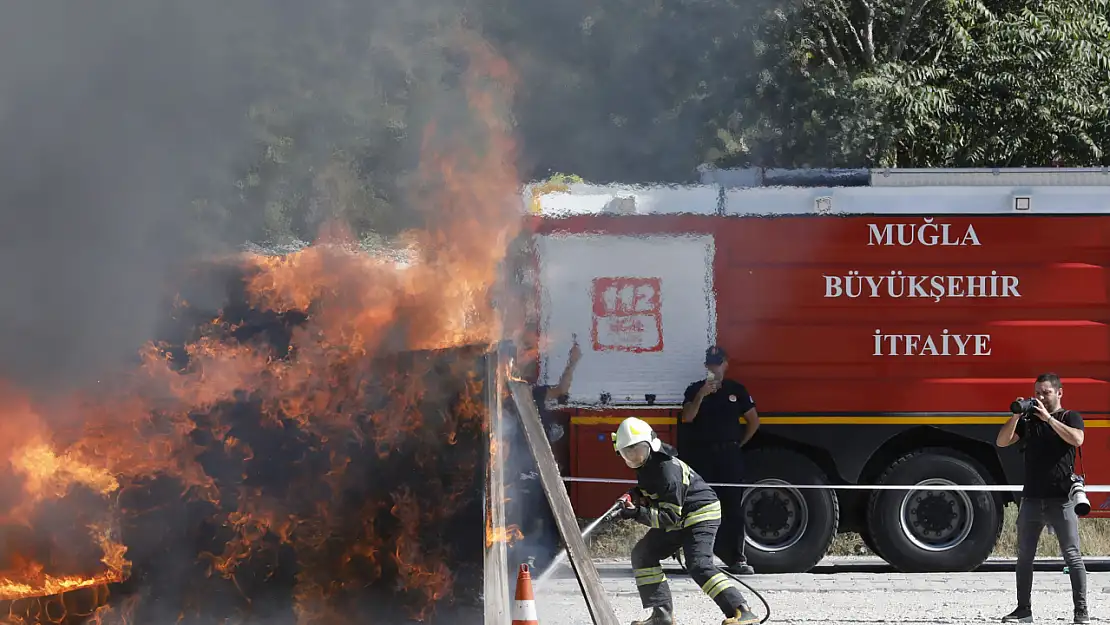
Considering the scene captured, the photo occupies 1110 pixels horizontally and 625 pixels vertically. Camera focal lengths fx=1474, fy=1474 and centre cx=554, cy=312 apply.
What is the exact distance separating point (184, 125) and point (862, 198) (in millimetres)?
5179

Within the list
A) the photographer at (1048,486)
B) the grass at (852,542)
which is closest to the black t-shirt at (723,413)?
the grass at (852,542)

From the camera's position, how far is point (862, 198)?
1144 centimetres

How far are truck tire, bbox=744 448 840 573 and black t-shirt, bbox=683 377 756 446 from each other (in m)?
0.43

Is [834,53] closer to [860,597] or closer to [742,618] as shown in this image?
[860,597]

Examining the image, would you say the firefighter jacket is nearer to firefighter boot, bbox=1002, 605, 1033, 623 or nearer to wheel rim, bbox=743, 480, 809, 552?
firefighter boot, bbox=1002, 605, 1033, 623

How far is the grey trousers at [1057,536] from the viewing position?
9.02 meters

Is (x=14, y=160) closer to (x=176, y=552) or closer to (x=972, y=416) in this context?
(x=176, y=552)

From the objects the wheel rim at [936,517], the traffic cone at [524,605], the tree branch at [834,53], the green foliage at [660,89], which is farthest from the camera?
the tree branch at [834,53]

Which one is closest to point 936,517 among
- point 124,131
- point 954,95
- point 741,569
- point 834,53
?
point 741,569

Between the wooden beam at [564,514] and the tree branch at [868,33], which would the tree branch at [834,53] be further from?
the wooden beam at [564,514]

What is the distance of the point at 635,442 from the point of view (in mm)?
7547

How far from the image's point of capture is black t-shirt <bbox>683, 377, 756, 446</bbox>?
1099cm

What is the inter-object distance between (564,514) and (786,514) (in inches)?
174

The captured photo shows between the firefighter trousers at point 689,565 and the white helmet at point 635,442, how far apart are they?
514mm
